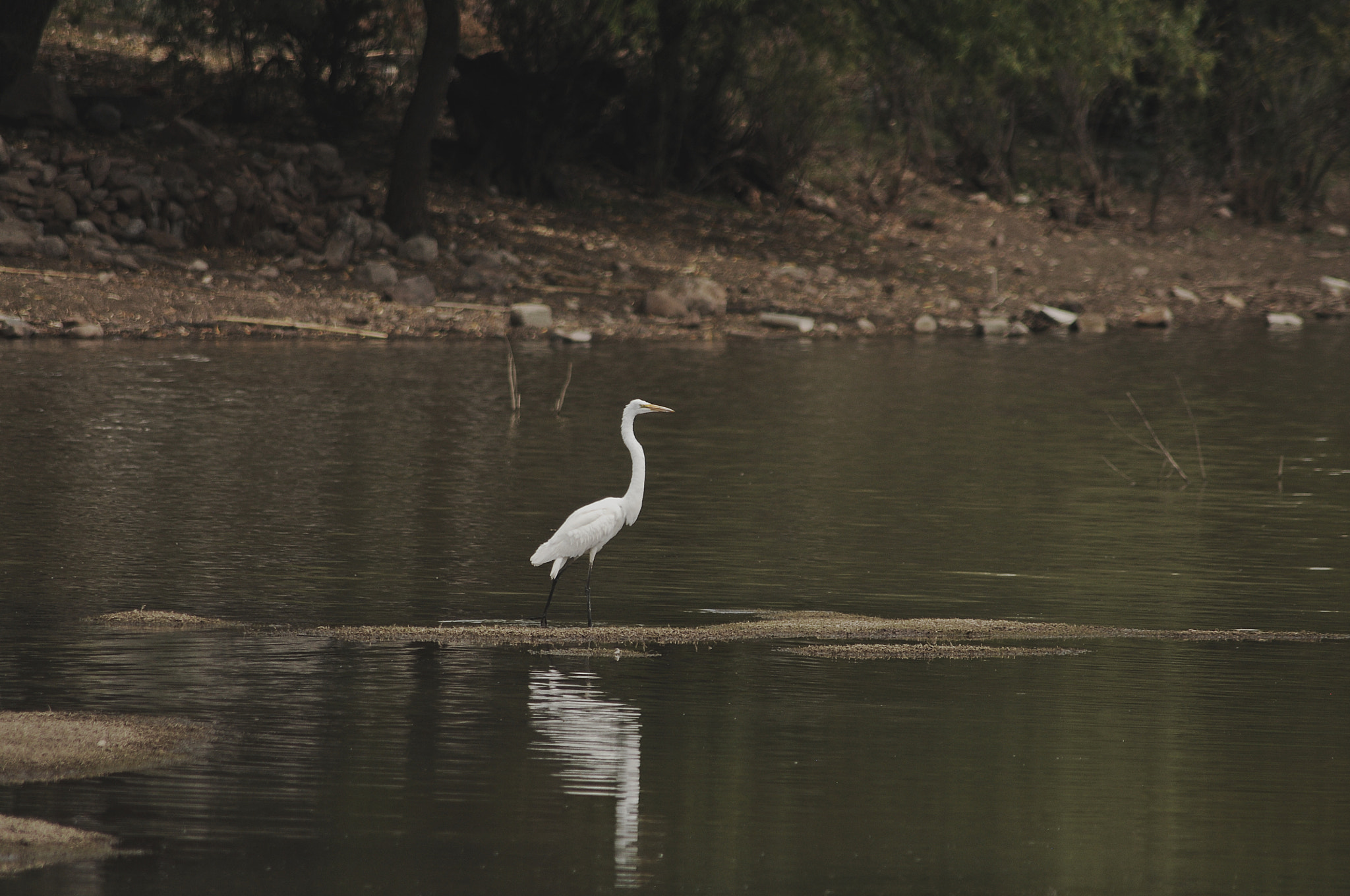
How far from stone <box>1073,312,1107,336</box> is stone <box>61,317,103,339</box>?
15628 millimetres

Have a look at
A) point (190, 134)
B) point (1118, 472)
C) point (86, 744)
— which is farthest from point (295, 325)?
point (86, 744)

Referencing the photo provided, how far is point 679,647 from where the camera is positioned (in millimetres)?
9242

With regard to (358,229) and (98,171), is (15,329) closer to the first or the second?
(98,171)

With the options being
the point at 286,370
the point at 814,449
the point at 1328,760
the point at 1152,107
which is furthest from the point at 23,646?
the point at 1152,107

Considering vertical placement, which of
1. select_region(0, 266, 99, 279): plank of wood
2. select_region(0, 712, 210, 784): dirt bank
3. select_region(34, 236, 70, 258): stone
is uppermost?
select_region(34, 236, 70, 258): stone

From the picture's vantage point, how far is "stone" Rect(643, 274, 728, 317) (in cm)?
2753

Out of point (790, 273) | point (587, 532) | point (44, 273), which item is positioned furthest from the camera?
point (790, 273)

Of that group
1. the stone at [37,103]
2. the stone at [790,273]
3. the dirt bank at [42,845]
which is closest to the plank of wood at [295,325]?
the stone at [37,103]

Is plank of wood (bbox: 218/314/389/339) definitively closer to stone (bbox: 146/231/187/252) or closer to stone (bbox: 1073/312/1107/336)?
stone (bbox: 146/231/187/252)

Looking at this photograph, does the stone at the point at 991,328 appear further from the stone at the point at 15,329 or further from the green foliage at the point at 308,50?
the stone at the point at 15,329

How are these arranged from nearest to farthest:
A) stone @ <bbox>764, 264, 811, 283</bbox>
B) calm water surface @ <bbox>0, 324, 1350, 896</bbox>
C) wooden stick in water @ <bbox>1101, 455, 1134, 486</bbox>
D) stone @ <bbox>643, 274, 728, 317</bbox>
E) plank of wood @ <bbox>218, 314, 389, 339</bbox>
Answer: calm water surface @ <bbox>0, 324, 1350, 896</bbox> → wooden stick in water @ <bbox>1101, 455, 1134, 486</bbox> → plank of wood @ <bbox>218, 314, 389, 339</bbox> → stone @ <bbox>643, 274, 728, 317</bbox> → stone @ <bbox>764, 264, 811, 283</bbox>

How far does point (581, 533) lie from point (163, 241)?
62.8 ft

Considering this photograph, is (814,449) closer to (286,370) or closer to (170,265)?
(286,370)

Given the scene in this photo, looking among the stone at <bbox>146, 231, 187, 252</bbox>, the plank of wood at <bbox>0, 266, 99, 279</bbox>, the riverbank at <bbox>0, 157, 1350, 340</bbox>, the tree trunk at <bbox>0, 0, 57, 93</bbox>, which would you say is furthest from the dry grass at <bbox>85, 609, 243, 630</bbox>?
the tree trunk at <bbox>0, 0, 57, 93</bbox>
